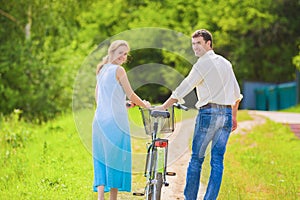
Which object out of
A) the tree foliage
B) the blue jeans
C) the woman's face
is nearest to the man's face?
the blue jeans

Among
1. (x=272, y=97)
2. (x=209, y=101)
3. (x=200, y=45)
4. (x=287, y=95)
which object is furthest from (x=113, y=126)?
(x=272, y=97)

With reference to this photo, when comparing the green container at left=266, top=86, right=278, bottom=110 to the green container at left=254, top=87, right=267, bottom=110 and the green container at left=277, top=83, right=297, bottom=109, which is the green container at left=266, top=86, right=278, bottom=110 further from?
the green container at left=254, top=87, right=267, bottom=110

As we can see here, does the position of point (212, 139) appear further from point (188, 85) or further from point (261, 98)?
point (261, 98)

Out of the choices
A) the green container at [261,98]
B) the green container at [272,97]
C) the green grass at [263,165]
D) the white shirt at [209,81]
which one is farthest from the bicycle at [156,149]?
the green container at [261,98]

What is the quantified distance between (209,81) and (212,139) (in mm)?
581

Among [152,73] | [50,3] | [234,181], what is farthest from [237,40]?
[234,181]

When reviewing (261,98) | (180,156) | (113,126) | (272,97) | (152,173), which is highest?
(113,126)

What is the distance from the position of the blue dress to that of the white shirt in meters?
0.61

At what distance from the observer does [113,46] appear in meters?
7.22

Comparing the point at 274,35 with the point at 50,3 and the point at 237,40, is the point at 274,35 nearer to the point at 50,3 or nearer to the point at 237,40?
the point at 237,40

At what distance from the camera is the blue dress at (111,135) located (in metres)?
7.27

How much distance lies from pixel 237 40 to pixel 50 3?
1462cm

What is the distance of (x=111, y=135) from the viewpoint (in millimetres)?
7305

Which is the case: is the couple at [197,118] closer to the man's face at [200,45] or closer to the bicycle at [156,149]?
the man's face at [200,45]
